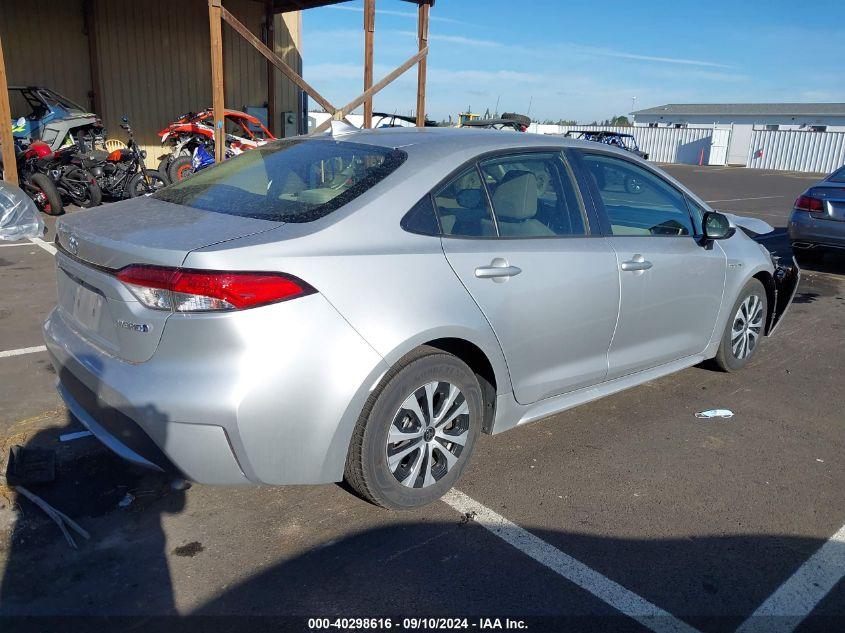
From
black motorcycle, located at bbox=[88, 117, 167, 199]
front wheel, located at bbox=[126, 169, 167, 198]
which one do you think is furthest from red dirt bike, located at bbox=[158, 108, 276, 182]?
black motorcycle, located at bbox=[88, 117, 167, 199]

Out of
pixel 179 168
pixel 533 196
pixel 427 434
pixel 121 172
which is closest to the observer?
pixel 427 434

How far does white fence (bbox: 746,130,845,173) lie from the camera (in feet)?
135

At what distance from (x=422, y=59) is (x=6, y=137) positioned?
6450 millimetres

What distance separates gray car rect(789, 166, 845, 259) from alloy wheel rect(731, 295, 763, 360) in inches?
161

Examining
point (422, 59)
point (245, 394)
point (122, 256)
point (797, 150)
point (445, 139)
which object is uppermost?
point (422, 59)

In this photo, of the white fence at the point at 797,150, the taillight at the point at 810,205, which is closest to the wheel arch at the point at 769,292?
the taillight at the point at 810,205

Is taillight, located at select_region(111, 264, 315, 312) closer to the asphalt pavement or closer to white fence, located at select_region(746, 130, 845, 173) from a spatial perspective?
the asphalt pavement

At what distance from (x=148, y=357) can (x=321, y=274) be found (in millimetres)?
708

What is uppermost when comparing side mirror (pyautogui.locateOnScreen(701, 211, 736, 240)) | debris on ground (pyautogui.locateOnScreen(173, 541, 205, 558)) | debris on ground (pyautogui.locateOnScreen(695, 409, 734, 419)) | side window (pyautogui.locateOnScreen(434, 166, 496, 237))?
side window (pyautogui.locateOnScreen(434, 166, 496, 237))

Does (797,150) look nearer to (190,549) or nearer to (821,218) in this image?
(821,218)

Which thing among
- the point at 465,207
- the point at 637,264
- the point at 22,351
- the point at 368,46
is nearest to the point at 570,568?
the point at 465,207

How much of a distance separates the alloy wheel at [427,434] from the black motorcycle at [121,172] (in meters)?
9.49

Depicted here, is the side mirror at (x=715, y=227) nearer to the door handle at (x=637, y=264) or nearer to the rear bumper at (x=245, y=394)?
the door handle at (x=637, y=264)

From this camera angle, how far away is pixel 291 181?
3.29 m
